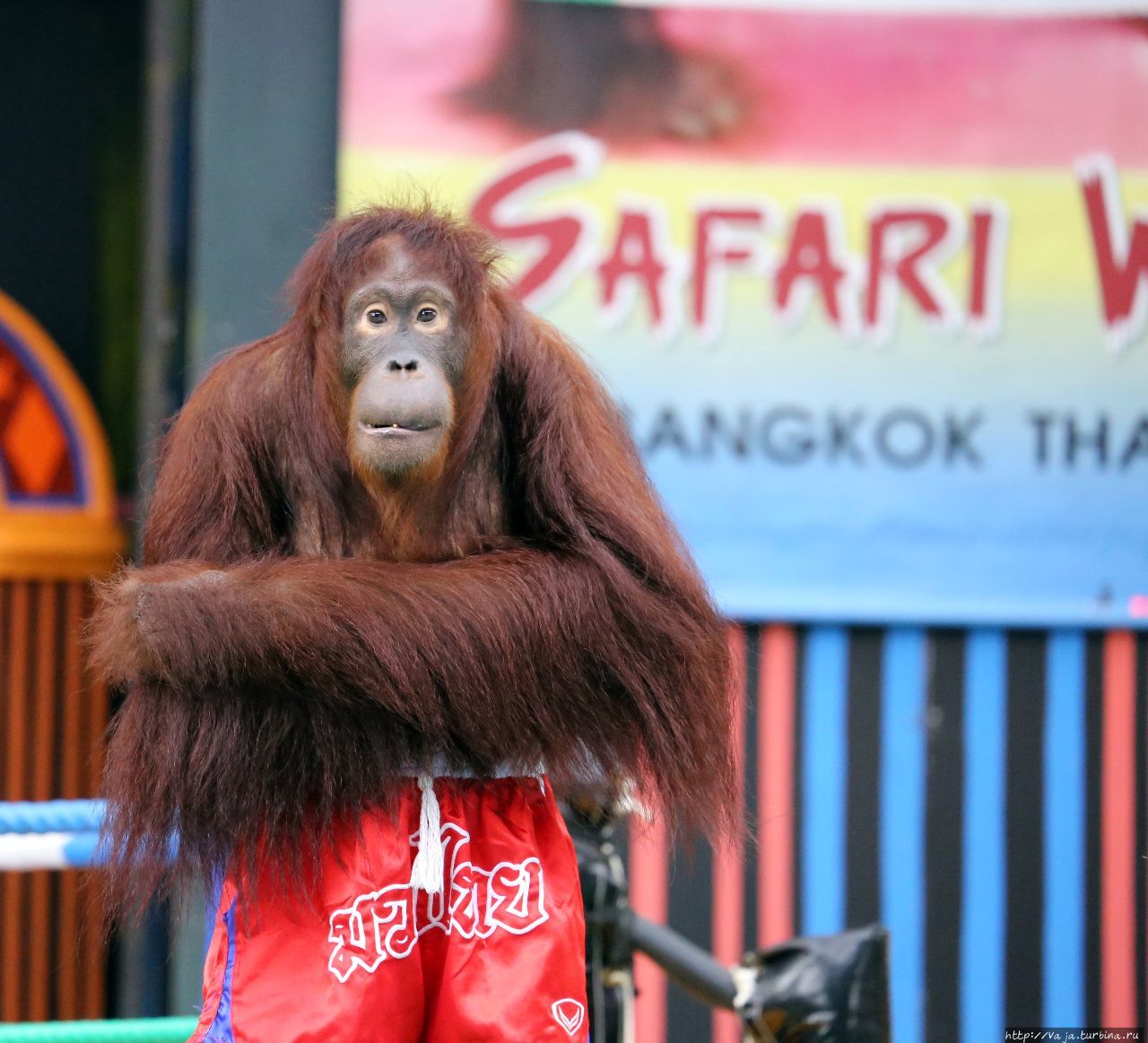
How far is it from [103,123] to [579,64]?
5.47 ft

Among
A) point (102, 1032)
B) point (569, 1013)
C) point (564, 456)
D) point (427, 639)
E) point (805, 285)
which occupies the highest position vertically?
point (805, 285)

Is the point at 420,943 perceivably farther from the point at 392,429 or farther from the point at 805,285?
the point at 805,285

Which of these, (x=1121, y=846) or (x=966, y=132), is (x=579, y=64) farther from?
(x=1121, y=846)

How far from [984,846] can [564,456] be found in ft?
6.08

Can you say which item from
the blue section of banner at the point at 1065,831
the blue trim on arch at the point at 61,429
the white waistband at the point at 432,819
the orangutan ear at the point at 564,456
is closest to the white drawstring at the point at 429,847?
the white waistband at the point at 432,819

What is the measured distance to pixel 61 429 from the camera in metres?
3.90

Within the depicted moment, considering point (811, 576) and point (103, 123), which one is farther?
point (103, 123)

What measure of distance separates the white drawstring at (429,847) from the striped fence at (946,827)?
1.63 m

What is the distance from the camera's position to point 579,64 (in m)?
3.28

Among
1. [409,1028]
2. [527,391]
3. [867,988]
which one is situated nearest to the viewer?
[409,1028]

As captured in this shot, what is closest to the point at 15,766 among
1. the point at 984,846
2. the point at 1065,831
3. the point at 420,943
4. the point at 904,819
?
the point at 904,819

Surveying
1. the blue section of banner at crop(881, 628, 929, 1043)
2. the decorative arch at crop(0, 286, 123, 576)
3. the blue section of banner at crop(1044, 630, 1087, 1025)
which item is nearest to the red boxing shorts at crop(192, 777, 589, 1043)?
the blue section of banner at crop(881, 628, 929, 1043)

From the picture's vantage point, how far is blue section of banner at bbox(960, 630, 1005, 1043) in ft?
10.7

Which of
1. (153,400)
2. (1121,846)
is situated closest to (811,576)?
(1121,846)
